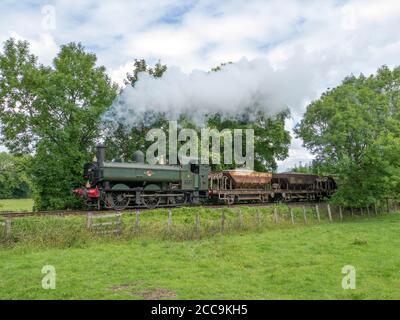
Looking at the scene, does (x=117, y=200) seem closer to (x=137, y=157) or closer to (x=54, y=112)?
(x=137, y=157)

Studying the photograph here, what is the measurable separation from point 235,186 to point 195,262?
17811 millimetres

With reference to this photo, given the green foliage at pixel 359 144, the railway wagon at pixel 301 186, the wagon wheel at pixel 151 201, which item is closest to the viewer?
the wagon wheel at pixel 151 201

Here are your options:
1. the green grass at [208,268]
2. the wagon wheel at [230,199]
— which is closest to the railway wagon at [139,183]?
the wagon wheel at [230,199]

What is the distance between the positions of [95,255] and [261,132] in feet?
98.7

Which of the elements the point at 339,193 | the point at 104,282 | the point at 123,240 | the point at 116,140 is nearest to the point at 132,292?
the point at 104,282

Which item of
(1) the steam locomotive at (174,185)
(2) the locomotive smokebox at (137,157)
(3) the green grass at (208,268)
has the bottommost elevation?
(3) the green grass at (208,268)

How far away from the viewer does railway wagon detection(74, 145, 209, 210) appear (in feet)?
74.7

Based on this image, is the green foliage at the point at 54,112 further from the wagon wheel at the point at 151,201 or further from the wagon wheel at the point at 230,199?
the wagon wheel at the point at 230,199

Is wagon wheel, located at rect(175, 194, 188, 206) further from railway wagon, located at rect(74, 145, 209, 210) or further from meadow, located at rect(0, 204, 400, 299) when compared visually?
meadow, located at rect(0, 204, 400, 299)

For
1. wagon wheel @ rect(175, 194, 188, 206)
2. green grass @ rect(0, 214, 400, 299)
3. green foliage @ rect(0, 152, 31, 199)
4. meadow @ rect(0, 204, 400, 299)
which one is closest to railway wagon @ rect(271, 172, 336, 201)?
wagon wheel @ rect(175, 194, 188, 206)

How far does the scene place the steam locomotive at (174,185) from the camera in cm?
2292

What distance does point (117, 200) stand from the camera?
23547mm

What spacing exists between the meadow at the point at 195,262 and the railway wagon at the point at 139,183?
431 cm

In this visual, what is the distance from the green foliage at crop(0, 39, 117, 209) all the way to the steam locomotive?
183 inches
